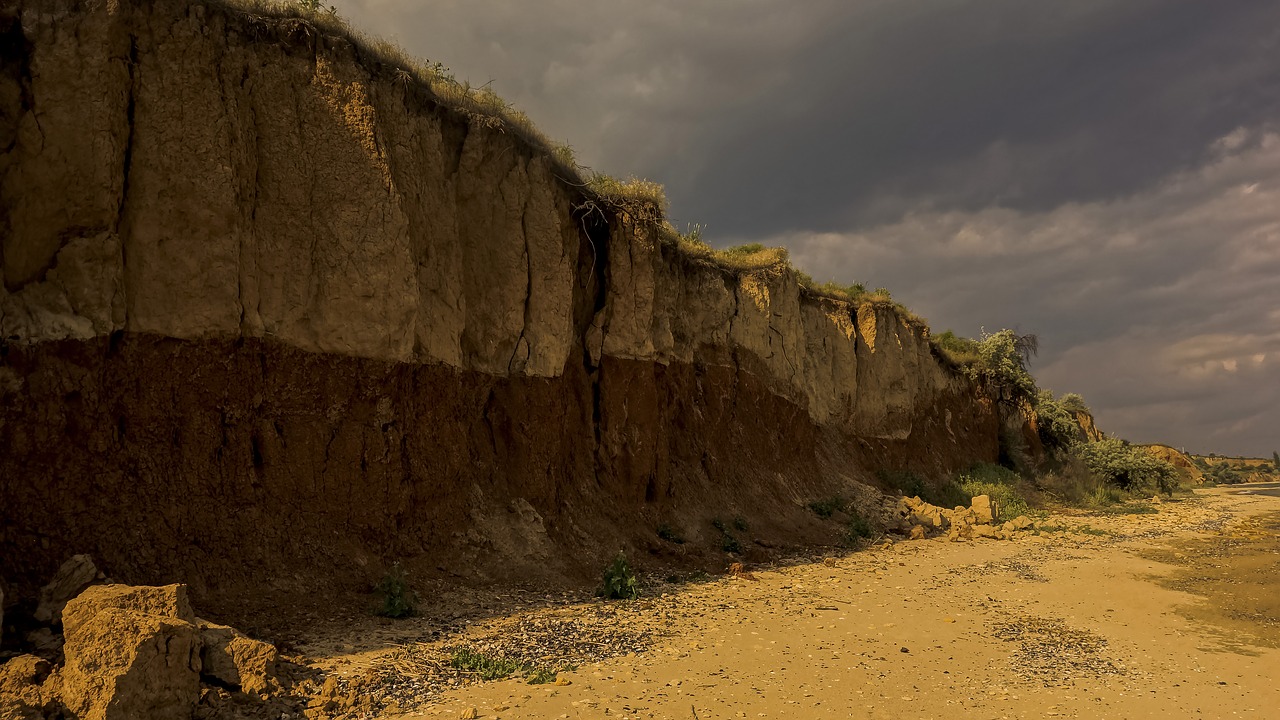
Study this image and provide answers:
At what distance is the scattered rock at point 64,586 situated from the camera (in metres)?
5.44

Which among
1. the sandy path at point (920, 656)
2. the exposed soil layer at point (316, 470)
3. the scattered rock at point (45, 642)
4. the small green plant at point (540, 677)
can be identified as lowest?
the sandy path at point (920, 656)

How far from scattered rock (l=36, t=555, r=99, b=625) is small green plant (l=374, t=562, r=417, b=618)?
2653mm

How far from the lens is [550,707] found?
553cm

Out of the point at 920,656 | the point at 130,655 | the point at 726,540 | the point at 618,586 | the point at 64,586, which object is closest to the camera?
the point at 130,655

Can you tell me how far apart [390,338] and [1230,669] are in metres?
10.1

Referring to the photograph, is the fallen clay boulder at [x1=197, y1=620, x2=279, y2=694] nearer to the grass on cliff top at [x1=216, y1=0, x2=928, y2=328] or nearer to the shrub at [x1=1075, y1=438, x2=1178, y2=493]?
the grass on cliff top at [x1=216, y1=0, x2=928, y2=328]

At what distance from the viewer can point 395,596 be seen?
776cm

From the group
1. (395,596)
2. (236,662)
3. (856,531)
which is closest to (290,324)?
(395,596)

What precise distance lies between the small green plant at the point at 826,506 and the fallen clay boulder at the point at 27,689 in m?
15.0

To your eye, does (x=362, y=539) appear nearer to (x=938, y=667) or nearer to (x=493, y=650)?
(x=493, y=650)

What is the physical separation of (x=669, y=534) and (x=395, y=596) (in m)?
5.91

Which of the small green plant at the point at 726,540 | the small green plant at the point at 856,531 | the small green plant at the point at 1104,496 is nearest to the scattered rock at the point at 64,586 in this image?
the small green plant at the point at 726,540

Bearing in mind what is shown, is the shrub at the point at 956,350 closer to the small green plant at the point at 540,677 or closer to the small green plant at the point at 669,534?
the small green plant at the point at 669,534

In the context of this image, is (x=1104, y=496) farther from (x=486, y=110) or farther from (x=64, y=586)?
(x=64, y=586)
